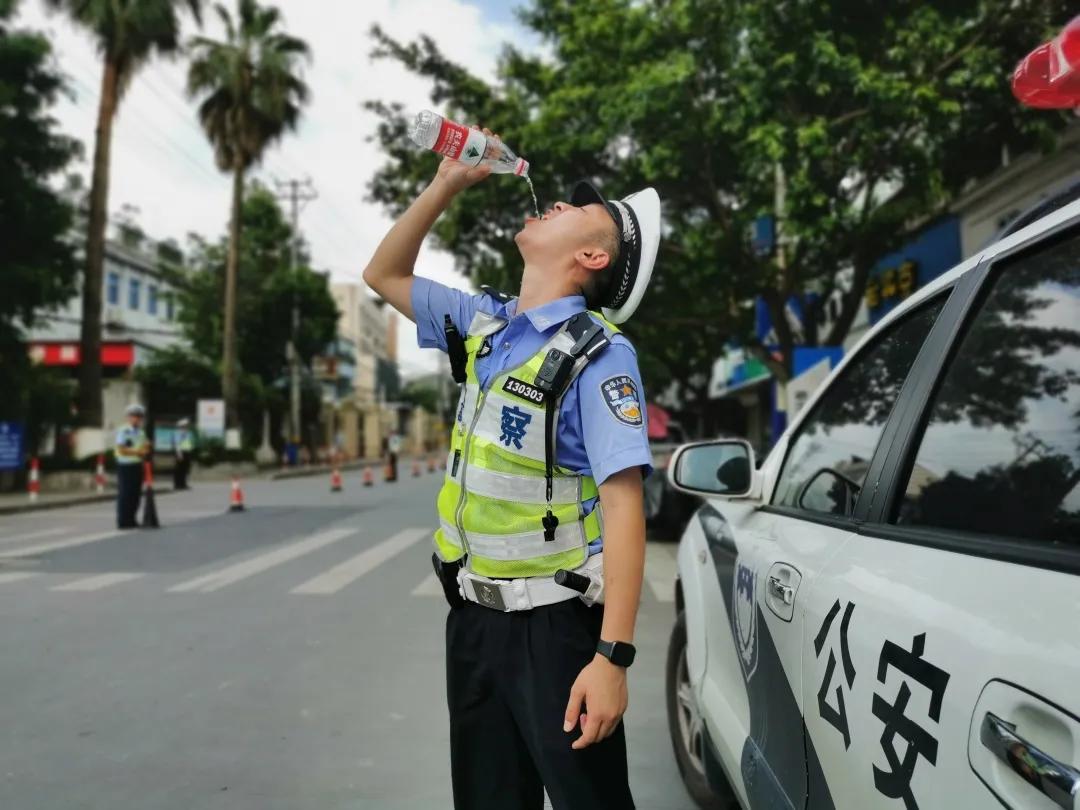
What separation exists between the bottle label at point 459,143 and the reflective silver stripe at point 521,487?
86 cm

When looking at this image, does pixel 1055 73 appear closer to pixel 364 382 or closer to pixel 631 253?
pixel 631 253

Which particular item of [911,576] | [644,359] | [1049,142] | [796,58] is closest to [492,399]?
[911,576]

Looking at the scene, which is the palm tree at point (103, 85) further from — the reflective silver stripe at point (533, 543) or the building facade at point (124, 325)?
the reflective silver stripe at point (533, 543)

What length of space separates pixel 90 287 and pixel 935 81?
Answer: 18.8 metres

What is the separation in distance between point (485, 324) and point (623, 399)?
42cm

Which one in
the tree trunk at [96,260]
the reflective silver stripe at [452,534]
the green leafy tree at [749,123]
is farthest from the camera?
the tree trunk at [96,260]

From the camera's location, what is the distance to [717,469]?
303cm

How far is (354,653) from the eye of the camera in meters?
5.83

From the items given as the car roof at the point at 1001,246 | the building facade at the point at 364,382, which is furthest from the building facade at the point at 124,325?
the car roof at the point at 1001,246

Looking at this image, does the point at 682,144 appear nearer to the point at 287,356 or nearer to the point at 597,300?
the point at 597,300

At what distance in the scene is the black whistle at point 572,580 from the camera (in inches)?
77.6

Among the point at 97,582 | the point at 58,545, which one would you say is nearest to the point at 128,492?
the point at 58,545

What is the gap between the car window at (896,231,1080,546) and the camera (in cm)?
167

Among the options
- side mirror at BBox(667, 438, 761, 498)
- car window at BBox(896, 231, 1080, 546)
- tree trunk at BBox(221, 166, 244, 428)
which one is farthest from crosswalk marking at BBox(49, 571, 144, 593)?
tree trunk at BBox(221, 166, 244, 428)
